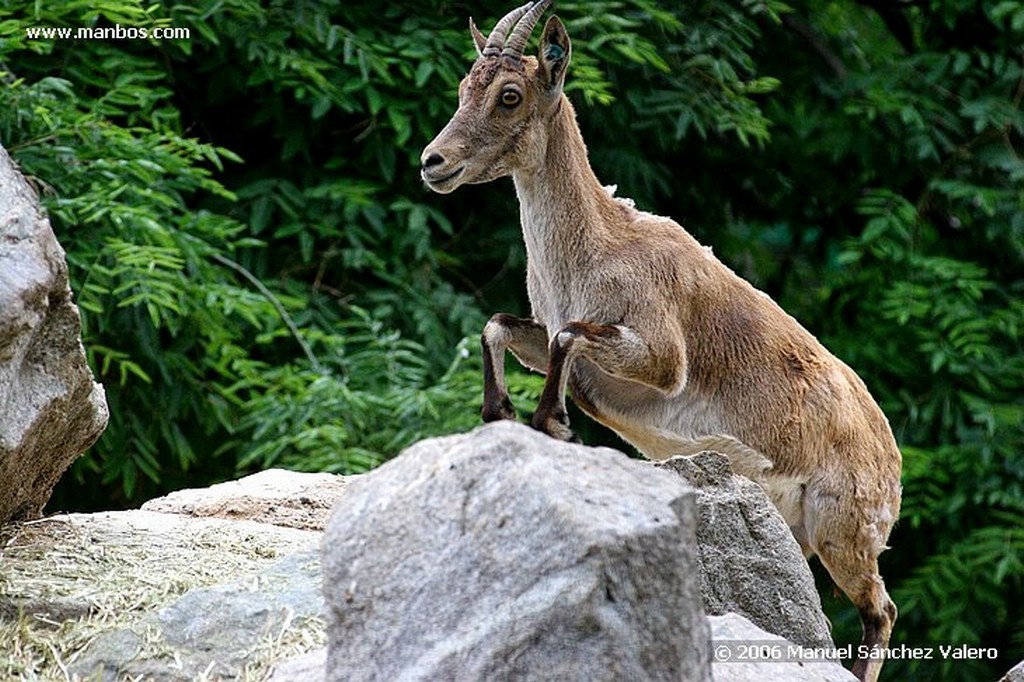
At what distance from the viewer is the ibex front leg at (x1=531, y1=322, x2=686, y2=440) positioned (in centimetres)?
505

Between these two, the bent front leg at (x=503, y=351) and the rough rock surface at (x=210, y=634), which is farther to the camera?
the bent front leg at (x=503, y=351)

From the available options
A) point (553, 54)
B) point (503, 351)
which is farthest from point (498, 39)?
point (503, 351)

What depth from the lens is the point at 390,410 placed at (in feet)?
27.5

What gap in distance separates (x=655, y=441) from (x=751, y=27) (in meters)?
4.51

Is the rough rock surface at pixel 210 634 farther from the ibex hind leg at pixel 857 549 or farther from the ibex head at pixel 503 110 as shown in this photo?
the ibex hind leg at pixel 857 549

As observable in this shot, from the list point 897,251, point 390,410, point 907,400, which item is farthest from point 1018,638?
point 390,410

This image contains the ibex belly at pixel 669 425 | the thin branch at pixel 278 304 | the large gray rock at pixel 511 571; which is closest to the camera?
the large gray rock at pixel 511 571

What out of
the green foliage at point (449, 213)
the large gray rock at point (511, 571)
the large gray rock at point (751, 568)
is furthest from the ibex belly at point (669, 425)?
the green foliage at point (449, 213)

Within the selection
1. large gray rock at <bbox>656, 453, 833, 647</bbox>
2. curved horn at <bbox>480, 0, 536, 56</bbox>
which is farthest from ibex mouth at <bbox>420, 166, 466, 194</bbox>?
large gray rock at <bbox>656, 453, 833, 647</bbox>

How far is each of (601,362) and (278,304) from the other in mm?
3361

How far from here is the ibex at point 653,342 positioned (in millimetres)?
5535

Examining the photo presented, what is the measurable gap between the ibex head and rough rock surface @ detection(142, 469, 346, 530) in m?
1.41
